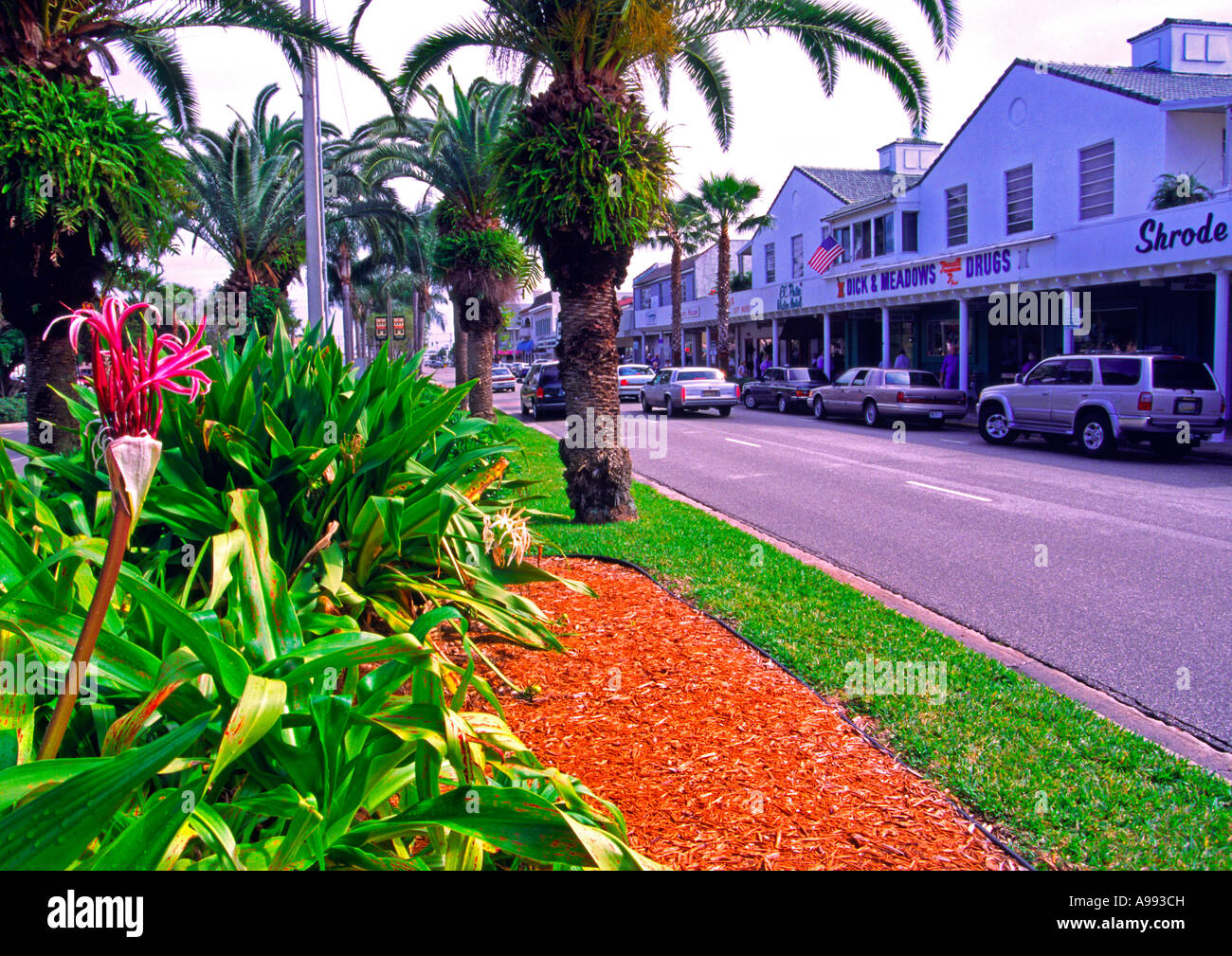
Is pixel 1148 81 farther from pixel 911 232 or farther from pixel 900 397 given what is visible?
pixel 900 397

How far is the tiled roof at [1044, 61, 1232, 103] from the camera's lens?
2170 cm

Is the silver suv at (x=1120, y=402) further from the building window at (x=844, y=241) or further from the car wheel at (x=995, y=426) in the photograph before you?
the building window at (x=844, y=241)

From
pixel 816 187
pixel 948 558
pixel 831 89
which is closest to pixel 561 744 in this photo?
pixel 948 558

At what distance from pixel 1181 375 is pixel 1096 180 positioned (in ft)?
29.1

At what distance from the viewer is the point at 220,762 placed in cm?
216

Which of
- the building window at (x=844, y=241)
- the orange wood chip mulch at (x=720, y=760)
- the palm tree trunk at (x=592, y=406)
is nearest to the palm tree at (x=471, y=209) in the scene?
the palm tree trunk at (x=592, y=406)

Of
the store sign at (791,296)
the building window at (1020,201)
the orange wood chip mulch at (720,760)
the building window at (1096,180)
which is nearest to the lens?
the orange wood chip mulch at (720,760)

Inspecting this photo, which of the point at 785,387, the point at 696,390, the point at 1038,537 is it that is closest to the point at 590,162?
the point at 1038,537

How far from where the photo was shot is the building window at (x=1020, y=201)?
82.7 ft

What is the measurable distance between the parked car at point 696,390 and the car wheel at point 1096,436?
11661 millimetres

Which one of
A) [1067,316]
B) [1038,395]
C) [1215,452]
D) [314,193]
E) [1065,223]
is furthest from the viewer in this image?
[1065,223]

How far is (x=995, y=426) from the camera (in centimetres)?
1981
